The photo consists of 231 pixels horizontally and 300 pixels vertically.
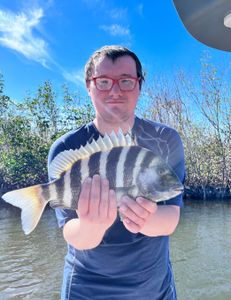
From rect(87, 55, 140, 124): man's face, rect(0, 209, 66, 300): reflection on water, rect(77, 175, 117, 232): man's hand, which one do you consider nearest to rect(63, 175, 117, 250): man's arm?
rect(77, 175, 117, 232): man's hand

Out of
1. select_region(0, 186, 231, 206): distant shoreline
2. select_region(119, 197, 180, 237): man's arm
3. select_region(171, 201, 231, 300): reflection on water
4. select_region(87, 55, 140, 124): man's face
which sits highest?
select_region(87, 55, 140, 124): man's face

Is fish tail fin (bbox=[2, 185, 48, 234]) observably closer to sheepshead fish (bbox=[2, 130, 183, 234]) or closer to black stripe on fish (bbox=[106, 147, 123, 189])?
sheepshead fish (bbox=[2, 130, 183, 234])

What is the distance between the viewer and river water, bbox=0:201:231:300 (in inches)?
264

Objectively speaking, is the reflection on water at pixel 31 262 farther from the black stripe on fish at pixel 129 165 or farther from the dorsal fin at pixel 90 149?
the black stripe on fish at pixel 129 165

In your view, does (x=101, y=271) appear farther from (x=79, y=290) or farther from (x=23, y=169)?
(x=23, y=169)

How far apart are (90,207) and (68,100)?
75.8 feet

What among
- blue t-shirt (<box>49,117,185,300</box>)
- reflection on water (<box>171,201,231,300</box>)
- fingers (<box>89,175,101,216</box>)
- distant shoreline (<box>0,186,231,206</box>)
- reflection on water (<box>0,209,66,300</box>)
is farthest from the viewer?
distant shoreline (<box>0,186,231,206</box>)

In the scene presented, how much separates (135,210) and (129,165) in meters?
0.20

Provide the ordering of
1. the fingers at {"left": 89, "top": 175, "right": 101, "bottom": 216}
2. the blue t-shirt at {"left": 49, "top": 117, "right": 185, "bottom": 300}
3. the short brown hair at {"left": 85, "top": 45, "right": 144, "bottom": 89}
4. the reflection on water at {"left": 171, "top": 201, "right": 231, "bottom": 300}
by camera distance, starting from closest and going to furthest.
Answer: the fingers at {"left": 89, "top": 175, "right": 101, "bottom": 216} → the blue t-shirt at {"left": 49, "top": 117, "right": 185, "bottom": 300} → the short brown hair at {"left": 85, "top": 45, "right": 144, "bottom": 89} → the reflection on water at {"left": 171, "top": 201, "right": 231, "bottom": 300}

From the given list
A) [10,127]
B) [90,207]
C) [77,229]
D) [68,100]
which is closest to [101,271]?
[77,229]

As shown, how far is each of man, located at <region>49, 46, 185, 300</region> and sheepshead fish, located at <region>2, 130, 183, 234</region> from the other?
4.0 inches

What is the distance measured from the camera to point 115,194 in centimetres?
151

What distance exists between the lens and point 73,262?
1.83 metres

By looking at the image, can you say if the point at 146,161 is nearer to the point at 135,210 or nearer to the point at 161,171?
the point at 161,171
